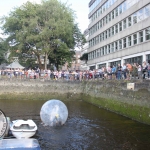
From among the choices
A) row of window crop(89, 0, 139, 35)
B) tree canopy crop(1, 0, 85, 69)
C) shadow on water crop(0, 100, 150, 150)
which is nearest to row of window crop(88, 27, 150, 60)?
row of window crop(89, 0, 139, 35)

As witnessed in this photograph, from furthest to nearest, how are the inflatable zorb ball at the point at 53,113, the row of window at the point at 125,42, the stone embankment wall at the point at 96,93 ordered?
the row of window at the point at 125,42
the stone embankment wall at the point at 96,93
the inflatable zorb ball at the point at 53,113

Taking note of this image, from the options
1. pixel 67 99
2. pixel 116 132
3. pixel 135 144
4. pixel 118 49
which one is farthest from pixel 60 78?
pixel 135 144

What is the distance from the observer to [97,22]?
2083 inches

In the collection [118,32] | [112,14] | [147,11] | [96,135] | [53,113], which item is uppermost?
[112,14]

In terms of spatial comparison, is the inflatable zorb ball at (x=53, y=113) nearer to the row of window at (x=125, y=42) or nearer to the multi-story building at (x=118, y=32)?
the multi-story building at (x=118, y=32)

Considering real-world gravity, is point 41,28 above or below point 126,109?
above

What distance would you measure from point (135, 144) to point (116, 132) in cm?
241

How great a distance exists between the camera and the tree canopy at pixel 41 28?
1742 inches

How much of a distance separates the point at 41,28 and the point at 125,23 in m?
15.8

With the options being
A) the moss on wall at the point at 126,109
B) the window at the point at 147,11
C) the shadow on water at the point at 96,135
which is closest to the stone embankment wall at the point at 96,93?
the moss on wall at the point at 126,109

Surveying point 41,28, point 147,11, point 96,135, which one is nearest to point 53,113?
point 96,135

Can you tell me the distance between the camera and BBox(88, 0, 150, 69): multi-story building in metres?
33.3

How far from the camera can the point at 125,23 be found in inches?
1527

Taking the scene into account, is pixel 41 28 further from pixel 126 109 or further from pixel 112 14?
pixel 126 109
